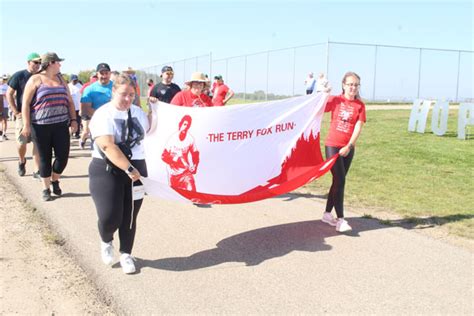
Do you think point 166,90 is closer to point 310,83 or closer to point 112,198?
point 112,198

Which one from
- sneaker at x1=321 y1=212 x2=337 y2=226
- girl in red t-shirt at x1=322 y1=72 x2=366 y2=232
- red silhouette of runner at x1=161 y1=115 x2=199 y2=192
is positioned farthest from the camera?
sneaker at x1=321 y1=212 x2=337 y2=226

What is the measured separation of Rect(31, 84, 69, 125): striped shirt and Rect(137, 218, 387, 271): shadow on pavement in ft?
11.0

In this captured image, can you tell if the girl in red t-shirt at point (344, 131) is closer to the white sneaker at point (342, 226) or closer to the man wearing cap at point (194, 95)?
the white sneaker at point (342, 226)

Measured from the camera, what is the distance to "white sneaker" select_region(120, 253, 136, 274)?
427cm

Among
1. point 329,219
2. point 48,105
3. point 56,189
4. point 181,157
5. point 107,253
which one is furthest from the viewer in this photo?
point 56,189

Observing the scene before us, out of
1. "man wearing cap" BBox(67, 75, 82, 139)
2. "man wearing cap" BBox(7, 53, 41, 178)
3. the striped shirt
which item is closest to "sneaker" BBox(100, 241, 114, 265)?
the striped shirt

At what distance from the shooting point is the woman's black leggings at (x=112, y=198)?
13.7 ft

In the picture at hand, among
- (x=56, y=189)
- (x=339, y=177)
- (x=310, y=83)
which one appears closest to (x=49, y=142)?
(x=56, y=189)

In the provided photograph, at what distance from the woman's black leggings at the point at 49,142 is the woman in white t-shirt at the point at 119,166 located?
3118 mm

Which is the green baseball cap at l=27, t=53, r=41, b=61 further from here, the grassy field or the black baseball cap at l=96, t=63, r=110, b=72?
the grassy field

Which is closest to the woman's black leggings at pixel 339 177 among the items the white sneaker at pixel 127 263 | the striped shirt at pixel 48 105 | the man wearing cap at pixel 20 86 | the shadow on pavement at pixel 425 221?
the shadow on pavement at pixel 425 221

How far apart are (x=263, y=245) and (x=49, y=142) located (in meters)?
3.90

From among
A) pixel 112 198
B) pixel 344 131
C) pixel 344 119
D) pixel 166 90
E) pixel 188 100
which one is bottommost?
pixel 112 198

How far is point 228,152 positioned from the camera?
5504mm
